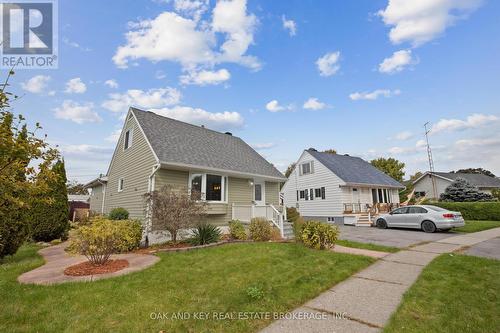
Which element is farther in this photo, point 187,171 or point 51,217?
point 187,171

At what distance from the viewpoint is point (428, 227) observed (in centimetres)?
1558

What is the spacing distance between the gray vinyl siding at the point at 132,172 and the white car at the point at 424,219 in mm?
16442

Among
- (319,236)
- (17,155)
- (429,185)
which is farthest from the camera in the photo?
(429,185)

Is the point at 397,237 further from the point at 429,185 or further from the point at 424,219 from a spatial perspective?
the point at 429,185

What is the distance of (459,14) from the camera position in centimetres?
1143

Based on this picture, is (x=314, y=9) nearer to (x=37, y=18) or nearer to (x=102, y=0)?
(x=102, y=0)

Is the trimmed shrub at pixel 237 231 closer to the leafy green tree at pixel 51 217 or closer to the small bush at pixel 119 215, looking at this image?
the small bush at pixel 119 215

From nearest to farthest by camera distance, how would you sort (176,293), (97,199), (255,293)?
(255,293) < (176,293) < (97,199)

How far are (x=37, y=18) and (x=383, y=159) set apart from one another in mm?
50489

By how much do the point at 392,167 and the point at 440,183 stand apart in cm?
1020

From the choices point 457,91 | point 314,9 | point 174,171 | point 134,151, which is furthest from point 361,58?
point 134,151

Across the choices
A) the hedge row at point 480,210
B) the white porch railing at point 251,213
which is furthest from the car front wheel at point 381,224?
the hedge row at point 480,210

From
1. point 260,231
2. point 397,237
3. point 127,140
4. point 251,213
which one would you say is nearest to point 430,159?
point 397,237

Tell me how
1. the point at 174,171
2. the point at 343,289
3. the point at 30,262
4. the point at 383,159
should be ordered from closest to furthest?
the point at 343,289, the point at 30,262, the point at 174,171, the point at 383,159
